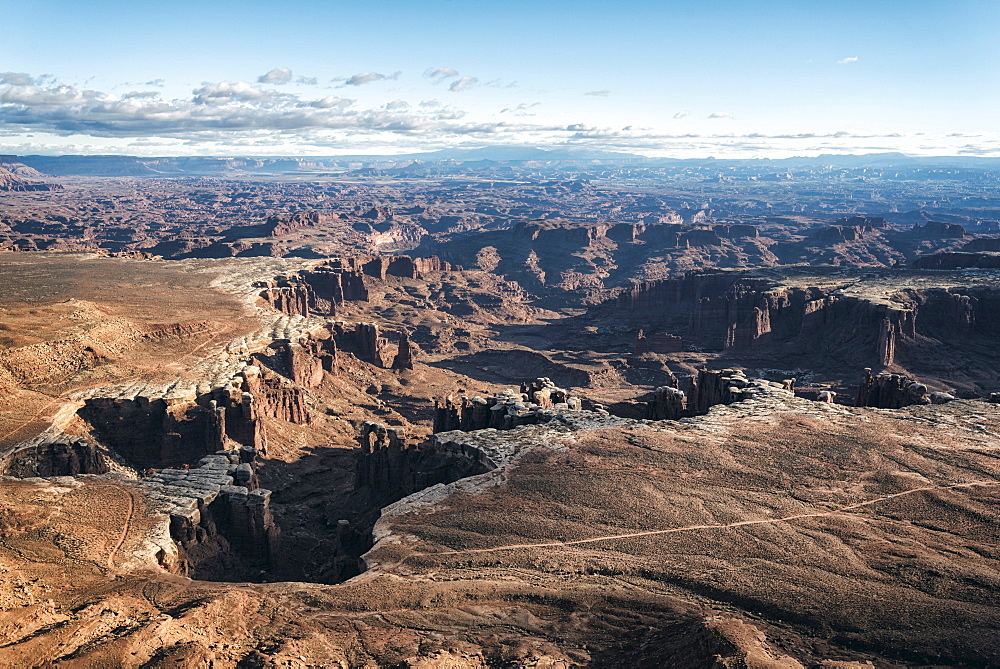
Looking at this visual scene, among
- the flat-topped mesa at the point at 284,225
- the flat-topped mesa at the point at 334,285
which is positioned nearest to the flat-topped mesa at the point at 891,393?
the flat-topped mesa at the point at 334,285

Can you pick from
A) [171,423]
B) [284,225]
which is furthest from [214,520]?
[284,225]

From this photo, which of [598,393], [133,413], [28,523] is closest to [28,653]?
[28,523]

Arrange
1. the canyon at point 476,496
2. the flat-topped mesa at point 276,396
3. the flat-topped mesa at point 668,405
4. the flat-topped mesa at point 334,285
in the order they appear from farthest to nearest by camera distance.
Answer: the flat-topped mesa at point 334,285, the flat-topped mesa at point 276,396, the flat-topped mesa at point 668,405, the canyon at point 476,496

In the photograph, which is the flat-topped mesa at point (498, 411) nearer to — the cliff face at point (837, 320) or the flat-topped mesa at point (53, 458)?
the flat-topped mesa at point (53, 458)

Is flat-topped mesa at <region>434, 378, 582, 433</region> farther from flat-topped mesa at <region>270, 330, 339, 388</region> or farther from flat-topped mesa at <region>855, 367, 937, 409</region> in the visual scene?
flat-topped mesa at <region>855, 367, 937, 409</region>

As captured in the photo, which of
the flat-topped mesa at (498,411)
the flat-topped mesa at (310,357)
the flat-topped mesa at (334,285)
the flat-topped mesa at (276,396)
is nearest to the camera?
the flat-topped mesa at (498,411)

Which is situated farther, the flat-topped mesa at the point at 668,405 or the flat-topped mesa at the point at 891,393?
the flat-topped mesa at the point at 891,393
